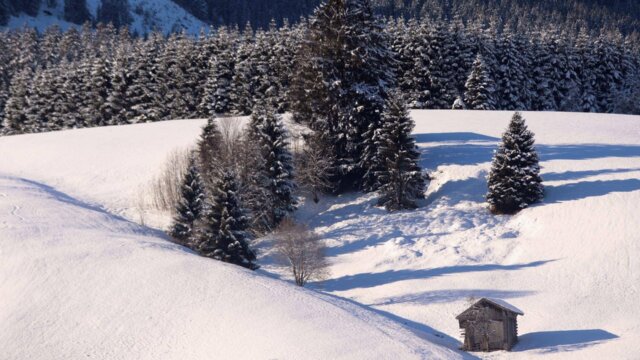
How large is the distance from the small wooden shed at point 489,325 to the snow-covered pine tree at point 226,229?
1204 centimetres

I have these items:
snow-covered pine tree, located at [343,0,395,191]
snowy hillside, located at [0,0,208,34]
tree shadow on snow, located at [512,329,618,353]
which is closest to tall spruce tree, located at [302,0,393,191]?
snow-covered pine tree, located at [343,0,395,191]

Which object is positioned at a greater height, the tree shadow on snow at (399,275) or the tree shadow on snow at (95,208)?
the tree shadow on snow at (95,208)

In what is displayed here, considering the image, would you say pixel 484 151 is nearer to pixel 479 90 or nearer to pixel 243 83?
pixel 479 90

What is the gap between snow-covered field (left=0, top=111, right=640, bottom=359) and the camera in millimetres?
24781

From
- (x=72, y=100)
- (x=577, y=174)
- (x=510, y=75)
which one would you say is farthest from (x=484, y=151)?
(x=72, y=100)

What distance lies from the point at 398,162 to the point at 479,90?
23541 millimetres

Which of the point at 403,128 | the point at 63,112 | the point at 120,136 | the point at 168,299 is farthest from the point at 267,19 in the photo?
the point at 168,299

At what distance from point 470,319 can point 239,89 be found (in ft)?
128

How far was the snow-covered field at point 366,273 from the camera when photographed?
81.3ft

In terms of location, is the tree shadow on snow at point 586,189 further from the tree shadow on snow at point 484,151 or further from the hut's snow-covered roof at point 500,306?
the hut's snow-covered roof at point 500,306

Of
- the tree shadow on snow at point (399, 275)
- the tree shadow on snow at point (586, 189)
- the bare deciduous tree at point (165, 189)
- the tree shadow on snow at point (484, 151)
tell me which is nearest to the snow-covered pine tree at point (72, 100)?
the bare deciduous tree at point (165, 189)

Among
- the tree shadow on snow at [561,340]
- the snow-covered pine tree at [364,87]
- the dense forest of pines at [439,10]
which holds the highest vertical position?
the dense forest of pines at [439,10]

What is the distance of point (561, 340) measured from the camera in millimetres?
27234

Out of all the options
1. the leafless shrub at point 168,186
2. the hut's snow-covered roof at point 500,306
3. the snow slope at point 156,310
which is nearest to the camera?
the snow slope at point 156,310
